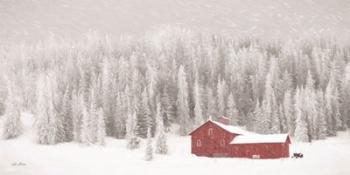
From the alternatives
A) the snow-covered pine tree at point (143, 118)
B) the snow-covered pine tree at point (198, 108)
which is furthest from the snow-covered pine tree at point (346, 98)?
the snow-covered pine tree at point (143, 118)

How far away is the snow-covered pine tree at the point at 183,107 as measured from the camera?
114312mm

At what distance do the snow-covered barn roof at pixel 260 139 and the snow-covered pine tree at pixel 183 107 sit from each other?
1173 inches

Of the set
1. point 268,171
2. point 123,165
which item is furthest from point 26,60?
point 268,171

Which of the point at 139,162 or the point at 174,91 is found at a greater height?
the point at 139,162

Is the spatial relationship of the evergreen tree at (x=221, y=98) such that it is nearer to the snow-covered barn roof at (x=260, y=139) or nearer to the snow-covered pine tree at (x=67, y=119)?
the snow-covered pine tree at (x=67, y=119)

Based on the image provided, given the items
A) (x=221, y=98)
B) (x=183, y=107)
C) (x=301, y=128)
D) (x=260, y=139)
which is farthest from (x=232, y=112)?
(x=260, y=139)

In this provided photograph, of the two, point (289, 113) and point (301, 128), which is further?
point (289, 113)

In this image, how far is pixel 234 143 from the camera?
274 feet

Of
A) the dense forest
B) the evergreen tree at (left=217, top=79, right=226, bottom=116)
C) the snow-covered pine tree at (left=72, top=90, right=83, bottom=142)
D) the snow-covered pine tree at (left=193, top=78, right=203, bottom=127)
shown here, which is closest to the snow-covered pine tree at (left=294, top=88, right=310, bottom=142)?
the dense forest

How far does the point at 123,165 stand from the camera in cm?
6738

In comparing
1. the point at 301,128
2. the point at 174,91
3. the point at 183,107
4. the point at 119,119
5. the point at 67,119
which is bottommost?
the point at 301,128

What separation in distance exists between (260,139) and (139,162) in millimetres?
19401

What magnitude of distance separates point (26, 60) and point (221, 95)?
8821 centimetres

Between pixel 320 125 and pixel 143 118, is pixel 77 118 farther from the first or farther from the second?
pixel 320 125
